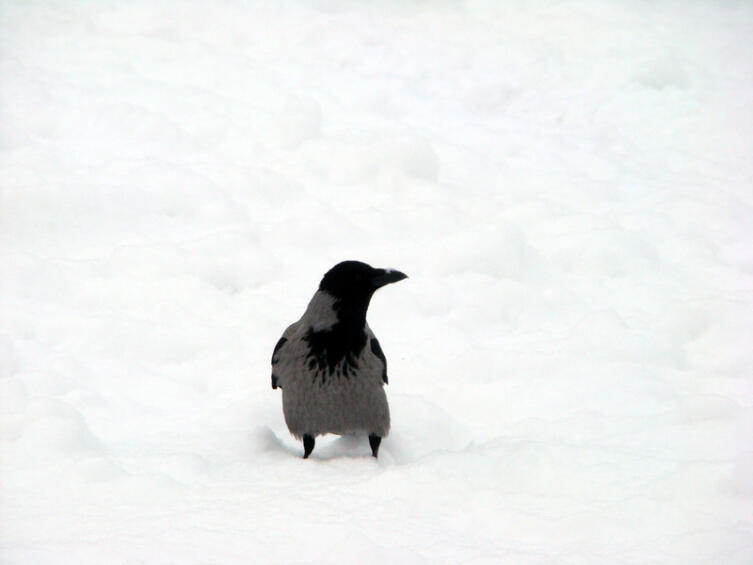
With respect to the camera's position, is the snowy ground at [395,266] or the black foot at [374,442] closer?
the snowy ground at [395,266]

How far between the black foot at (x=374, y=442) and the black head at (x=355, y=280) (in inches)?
24.9

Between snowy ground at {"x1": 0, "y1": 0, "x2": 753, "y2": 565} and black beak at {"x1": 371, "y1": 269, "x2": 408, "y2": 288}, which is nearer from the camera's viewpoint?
snowy ground at {"x1": 0, "y1": 0, "x2": 753, "y2": 565}

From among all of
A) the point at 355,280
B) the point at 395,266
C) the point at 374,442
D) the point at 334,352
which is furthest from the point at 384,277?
the point at 395,266

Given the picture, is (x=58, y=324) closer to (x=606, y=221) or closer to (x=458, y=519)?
(x=458, y=519)

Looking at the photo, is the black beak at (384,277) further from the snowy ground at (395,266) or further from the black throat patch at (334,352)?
the snowy ground at (395,266)

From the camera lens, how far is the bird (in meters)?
4.26

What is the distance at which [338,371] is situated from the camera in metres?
4.28

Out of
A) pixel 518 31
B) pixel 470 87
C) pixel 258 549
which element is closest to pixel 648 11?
pixel 518 31

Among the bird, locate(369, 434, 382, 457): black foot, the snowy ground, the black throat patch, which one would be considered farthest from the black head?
the snowy ground

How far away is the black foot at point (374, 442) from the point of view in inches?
169

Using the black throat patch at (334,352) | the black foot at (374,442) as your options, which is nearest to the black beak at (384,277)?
the black throat patch at (334,352)

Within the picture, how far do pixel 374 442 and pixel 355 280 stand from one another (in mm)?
753

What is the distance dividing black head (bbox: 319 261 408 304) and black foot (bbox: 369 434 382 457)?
2.08 ft

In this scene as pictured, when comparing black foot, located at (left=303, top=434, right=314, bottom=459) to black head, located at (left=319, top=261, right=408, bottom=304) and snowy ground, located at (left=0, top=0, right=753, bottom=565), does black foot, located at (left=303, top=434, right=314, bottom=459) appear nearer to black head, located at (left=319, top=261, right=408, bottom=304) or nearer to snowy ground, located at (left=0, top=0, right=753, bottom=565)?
snowy ground, located at (left=0, top=0, right=753, bottom=565)
